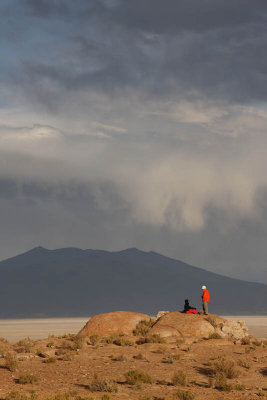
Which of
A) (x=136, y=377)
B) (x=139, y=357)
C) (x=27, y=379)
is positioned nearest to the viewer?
(x=27, y=379)

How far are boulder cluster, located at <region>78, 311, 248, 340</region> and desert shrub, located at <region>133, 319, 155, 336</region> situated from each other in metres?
0.22

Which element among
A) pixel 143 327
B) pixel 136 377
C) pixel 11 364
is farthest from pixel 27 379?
pixel 143 327

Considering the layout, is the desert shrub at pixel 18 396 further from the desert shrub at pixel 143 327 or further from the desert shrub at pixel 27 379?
the desert shrub at pixel 143 327

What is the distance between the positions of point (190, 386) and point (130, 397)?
3383 millimetres

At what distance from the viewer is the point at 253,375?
90.3 feet

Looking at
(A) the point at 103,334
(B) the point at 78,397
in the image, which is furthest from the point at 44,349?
(B) the point at 78,397

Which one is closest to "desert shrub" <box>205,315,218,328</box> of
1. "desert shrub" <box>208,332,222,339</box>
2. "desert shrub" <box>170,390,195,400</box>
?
"desert shrub" <box>208,332,222,339</box>

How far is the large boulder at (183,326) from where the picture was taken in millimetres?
35600

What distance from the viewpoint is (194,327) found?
1428 inches

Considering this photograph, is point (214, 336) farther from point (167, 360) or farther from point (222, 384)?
point (222, 384)

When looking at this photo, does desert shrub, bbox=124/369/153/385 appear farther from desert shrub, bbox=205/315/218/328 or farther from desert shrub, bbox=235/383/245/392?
desert shrub, bbox=205/315/218/328

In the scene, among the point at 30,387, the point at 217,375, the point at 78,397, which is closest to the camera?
the point at 78,397

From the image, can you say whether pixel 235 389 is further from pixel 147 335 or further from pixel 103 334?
pixel 103 334

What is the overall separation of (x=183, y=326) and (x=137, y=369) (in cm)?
923
